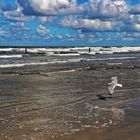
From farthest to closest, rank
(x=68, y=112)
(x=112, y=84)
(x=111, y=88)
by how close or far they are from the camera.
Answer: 1. (x=111, y=88)
2. (x=112, y=84)
3. (x=68, y=112)

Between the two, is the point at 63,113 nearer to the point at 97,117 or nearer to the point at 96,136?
the point at 97,117

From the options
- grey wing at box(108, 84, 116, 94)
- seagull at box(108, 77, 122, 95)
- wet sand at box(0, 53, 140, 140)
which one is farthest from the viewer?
grey wing at box(108, 84, 116, 94)

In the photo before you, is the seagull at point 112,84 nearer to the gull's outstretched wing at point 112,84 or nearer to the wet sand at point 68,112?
the gull's outstretched wing at point 112,84

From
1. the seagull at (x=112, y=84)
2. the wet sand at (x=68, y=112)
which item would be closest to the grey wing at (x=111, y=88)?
the seagull at (x=112, y=84)

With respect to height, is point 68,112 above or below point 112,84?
below

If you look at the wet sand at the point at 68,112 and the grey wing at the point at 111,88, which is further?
the grey wing at the point at 111,88

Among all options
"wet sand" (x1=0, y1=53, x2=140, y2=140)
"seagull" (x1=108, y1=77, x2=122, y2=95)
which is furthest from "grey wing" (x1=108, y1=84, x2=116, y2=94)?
"wet sand" (x1=0, y1=53, x2=140, y2=140)

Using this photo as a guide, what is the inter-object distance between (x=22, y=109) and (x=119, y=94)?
5.78 meters

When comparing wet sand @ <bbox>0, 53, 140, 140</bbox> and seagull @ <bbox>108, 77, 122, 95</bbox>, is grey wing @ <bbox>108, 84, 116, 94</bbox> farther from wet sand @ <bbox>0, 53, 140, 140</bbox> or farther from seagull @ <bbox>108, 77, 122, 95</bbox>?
wet sand @ <bbox>0, 53, 140, 140</bbox>

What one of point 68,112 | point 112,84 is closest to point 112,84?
point 112,84

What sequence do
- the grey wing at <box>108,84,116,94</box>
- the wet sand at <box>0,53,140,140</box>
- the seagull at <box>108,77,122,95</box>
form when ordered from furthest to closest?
the grey wing at <box>108,84,116,94</box> < the seagull at <box>108,77,122,95</box> < the wet sand at <box>0,53,140,140</box>

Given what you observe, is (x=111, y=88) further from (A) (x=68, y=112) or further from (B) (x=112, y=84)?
(A) (x=68, y=112)

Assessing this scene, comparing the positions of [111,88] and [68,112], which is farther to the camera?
[111,88]

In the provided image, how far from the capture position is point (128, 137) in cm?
1038
